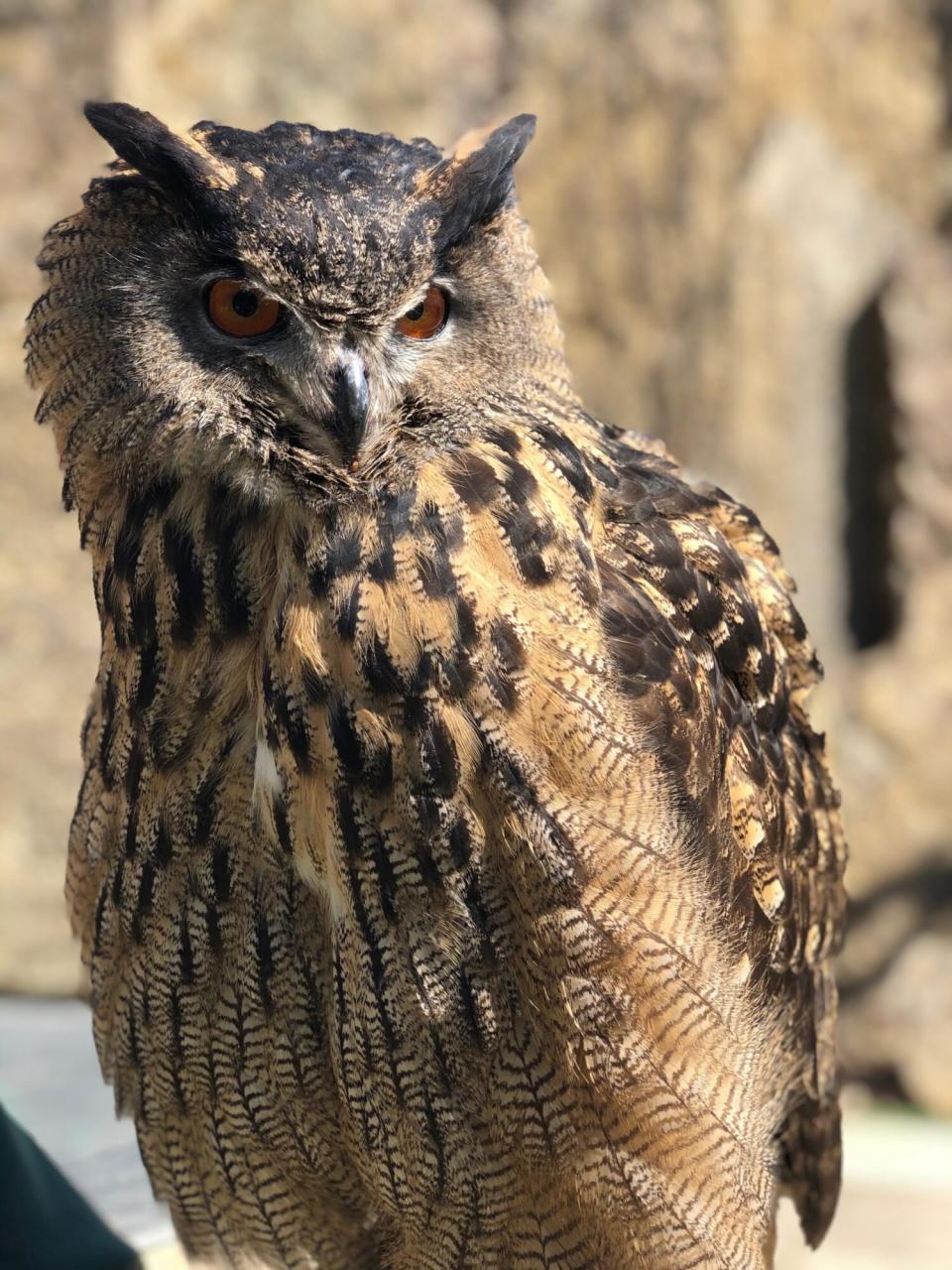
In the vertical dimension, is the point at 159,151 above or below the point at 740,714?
above

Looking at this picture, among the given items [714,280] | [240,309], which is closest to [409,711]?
[240,309]

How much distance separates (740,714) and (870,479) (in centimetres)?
272

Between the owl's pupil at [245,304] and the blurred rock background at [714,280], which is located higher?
the blurred rock background at [714,280]

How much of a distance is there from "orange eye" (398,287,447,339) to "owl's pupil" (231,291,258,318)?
0.14 meters

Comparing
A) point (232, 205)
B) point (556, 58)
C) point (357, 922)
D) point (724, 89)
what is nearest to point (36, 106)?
point (556, 58)

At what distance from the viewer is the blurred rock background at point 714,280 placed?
330 cm

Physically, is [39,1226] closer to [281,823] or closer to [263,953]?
[263,953]

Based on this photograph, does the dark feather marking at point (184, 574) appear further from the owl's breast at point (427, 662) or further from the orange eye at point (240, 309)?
the orange eye at point (240, 309)

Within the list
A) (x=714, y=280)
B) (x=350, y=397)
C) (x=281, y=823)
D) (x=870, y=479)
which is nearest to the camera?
(x=350, y=397)

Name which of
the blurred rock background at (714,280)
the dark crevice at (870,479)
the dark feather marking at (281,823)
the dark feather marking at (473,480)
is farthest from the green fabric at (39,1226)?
the dark crevice at (870,479)

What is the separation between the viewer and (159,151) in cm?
131

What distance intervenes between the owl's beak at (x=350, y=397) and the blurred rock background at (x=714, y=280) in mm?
2101

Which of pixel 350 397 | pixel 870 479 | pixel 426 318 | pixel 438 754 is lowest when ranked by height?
pixel 438 754

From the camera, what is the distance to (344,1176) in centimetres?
168
